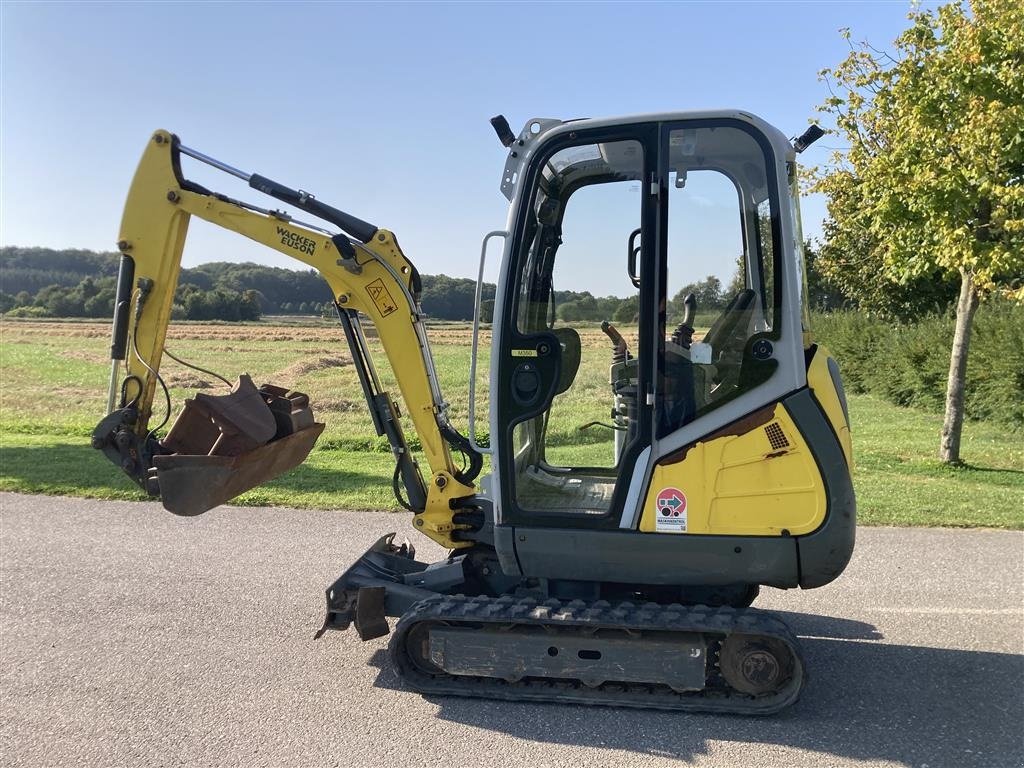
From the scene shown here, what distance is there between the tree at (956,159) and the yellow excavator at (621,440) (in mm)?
5317

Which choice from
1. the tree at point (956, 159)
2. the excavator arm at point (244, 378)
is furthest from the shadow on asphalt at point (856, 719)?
the tree at point (956, 159)

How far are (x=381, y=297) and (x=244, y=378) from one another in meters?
0.90

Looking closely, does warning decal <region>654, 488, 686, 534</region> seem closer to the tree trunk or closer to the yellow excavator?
the yellow excavator

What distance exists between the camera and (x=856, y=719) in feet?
12.5

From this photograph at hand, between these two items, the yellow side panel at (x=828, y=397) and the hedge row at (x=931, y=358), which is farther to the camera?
the hedge row at (x=931, y=358)

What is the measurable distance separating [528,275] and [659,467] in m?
1.19

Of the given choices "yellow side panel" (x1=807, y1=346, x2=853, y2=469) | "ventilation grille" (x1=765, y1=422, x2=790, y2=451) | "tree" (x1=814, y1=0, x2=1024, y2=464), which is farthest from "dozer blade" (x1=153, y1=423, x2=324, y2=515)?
"tree" (x1=814, y1=0, x2=1024, y2=464)

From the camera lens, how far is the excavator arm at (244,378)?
4.37 m

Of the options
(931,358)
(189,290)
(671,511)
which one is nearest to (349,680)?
(671,511)

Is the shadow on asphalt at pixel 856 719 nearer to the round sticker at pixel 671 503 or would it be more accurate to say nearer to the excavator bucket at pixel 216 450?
the round sticker at pixel 671 503

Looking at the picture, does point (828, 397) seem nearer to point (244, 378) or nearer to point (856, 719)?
point (856, 719)

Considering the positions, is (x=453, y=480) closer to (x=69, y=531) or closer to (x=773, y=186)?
(x=773, y=186)

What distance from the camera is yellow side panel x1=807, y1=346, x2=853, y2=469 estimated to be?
3.77 metres

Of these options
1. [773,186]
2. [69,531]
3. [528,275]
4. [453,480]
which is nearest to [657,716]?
[453,480]
